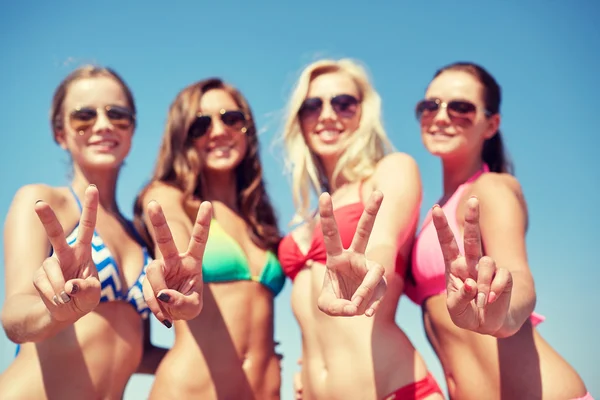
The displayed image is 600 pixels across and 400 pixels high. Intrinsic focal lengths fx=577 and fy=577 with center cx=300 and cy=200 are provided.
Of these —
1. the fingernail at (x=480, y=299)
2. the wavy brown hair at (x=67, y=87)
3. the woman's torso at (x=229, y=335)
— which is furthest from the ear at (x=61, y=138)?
the fingernail at (x=480, y=299)

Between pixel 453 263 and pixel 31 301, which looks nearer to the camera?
pixel 453 263

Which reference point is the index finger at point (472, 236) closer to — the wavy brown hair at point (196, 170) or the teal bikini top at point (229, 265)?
the teal bikini top at point (229, 265)

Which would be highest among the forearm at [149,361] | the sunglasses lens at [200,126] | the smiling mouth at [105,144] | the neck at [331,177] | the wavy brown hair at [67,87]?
the wavy brown hair at [67,87]

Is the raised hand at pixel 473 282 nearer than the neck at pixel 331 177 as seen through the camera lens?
Yes

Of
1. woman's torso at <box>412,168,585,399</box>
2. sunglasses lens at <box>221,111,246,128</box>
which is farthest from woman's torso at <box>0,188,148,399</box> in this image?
woman's torso at <box>412,168,585,399</box>

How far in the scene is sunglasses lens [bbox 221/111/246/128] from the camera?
5.41 metres

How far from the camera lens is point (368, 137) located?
16.9 feet

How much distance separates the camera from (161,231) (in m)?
3.22

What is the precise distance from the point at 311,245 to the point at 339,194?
59 cm

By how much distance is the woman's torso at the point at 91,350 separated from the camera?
165 inches

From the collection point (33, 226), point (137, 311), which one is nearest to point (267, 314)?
point (137, 311)

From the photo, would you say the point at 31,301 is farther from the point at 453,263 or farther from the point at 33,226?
the point at 453,263

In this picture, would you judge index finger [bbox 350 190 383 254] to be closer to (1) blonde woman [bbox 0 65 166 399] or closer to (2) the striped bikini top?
(1) blonde woman [bbox 0 65 166 399]

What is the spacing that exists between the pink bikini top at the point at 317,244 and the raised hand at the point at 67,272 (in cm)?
181
